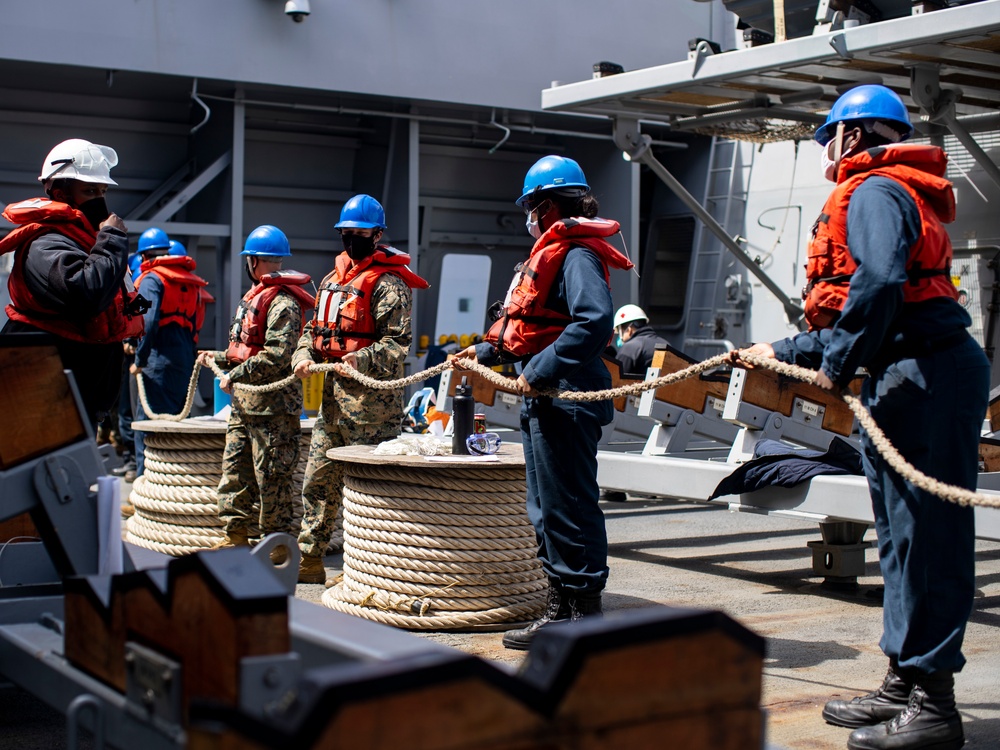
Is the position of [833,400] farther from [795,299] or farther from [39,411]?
[39,411]

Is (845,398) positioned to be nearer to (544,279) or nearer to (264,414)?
(544,279)

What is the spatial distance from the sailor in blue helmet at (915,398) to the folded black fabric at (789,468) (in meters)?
2.10

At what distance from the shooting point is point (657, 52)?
1515cm

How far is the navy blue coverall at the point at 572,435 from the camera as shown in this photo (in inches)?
171

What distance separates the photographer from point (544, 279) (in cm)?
456

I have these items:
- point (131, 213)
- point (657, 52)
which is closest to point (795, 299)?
point (657, 52)

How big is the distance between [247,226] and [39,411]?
11.1m

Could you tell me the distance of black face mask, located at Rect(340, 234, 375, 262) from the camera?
596 centimetres

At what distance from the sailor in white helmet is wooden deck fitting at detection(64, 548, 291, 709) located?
93.1 inches

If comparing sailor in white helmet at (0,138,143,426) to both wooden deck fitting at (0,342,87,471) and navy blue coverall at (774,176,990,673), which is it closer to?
wooden deck fitting at (0,342,87,471)

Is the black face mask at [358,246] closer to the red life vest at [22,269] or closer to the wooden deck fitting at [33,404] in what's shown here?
the red life vest at [22,269]

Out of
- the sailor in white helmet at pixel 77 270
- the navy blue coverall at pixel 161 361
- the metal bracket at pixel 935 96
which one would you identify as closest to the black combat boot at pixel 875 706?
the sailor in white helmet at pixel 77 270

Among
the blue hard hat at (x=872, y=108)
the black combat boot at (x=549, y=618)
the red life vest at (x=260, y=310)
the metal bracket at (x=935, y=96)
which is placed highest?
the metal bracket at (x=935, y=96)

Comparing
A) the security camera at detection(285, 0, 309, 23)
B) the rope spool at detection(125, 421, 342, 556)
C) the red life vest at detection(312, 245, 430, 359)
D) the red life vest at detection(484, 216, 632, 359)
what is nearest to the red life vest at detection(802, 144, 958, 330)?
the red life vest at detection(484, 216, 632, 359)
